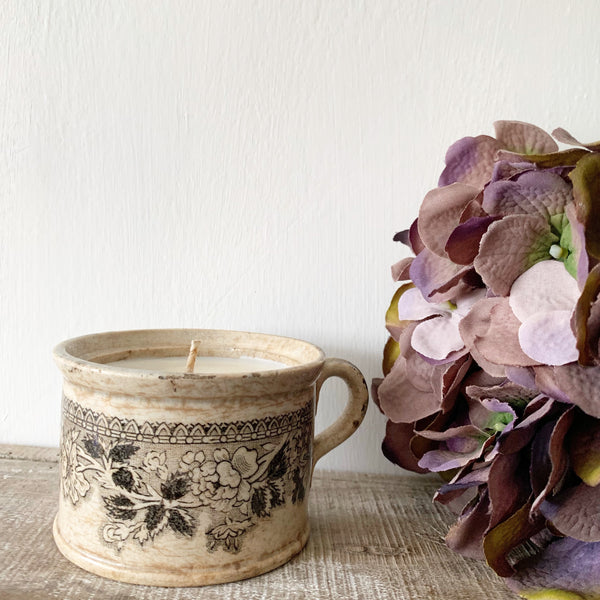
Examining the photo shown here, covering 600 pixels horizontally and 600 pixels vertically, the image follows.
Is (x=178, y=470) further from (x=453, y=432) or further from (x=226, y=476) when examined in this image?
(x=453, y=432)

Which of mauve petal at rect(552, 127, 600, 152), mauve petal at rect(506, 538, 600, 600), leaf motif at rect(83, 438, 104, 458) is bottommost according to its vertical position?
mauve petal at rect(506, 538, 600, 600)

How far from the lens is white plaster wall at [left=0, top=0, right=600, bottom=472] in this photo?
48cm

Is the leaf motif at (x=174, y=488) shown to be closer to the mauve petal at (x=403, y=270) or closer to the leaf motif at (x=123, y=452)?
the leaf motif at (x=123, y=452)

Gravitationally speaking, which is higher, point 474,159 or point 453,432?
point 474,159

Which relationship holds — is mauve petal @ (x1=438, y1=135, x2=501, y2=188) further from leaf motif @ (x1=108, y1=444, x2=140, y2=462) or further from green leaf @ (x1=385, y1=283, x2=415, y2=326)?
leaf motif @ (x1=108, y1=444, x2=140, y2=462)

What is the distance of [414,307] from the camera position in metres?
0.40

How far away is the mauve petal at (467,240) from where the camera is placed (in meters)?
0.35

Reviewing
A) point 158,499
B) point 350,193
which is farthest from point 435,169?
point 158,499

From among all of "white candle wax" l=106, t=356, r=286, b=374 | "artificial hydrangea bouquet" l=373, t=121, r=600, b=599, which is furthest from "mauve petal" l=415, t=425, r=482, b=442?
"white candle wax" l=106, t=356, r=286, b=374

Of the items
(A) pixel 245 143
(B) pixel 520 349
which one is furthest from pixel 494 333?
(A) pixel 245 143

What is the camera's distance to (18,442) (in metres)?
0.53

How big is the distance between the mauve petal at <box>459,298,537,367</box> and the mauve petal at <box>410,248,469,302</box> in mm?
26

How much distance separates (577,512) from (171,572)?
0.21 metres

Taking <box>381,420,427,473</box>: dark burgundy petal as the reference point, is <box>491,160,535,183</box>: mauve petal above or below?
above
